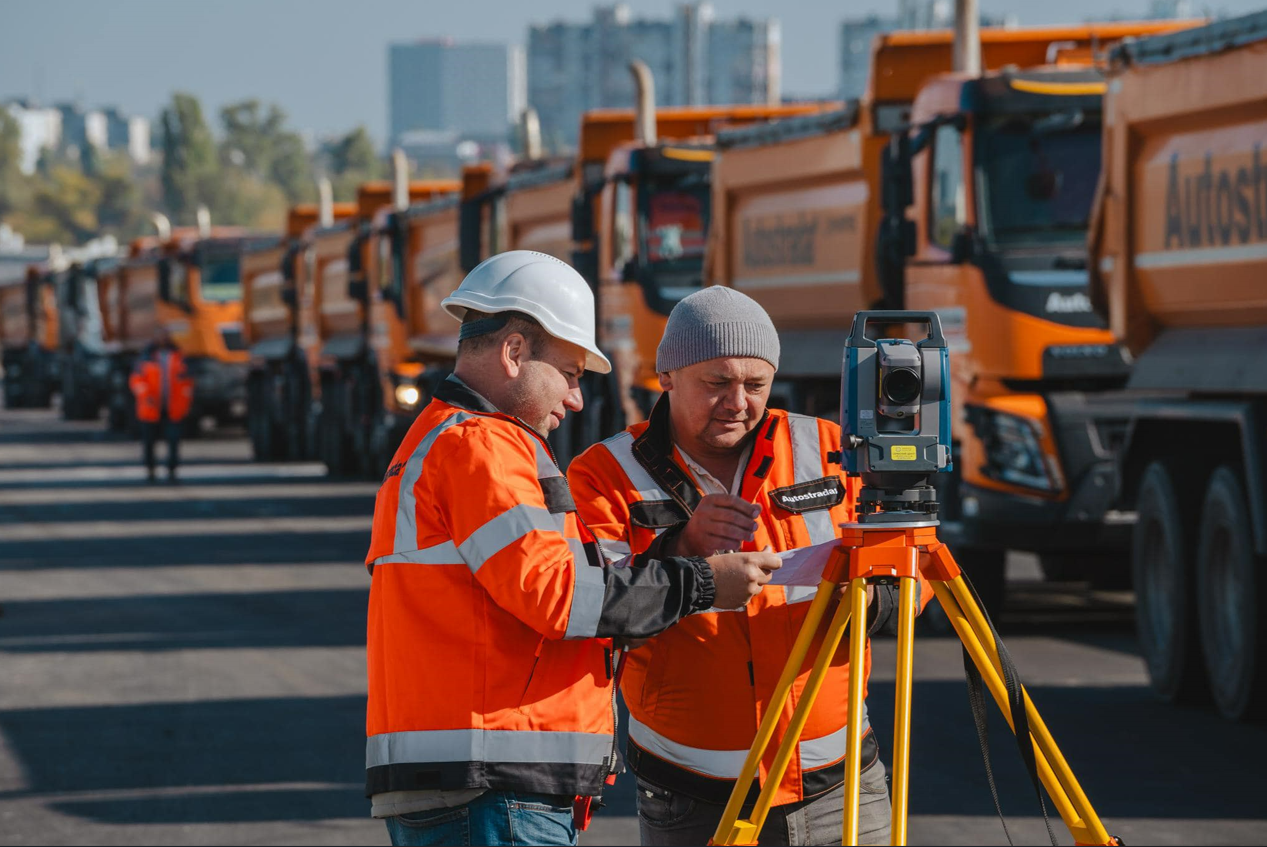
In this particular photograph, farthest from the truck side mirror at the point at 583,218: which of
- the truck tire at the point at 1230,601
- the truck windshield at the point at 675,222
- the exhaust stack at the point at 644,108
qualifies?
the truck tire at the point at 1230,601

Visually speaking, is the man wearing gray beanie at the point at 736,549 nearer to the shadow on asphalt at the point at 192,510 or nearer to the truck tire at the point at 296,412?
the shadow on asphalt at the point at 192,510

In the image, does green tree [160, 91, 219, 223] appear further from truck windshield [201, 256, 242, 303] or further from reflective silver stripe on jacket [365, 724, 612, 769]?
reflective silver stripe on jacket [365, 724, 612, 769]

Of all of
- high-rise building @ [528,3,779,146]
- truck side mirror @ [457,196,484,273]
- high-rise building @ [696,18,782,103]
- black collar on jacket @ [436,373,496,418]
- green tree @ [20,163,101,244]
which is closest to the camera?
black collar on jacket @ [436,373,496,418]

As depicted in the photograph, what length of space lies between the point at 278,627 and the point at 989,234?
192 inches

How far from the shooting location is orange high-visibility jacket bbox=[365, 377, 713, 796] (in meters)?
3.70

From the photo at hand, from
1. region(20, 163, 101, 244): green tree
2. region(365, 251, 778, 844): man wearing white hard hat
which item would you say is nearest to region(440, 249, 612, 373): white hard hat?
region(365, 251, 778, 844): man wearing white hard hat

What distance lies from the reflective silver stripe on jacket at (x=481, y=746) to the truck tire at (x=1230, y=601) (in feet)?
19.5

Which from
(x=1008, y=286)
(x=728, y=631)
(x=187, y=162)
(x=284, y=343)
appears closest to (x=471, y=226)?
(x=1008, y=286)

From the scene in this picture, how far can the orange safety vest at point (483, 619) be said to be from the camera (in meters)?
3.70

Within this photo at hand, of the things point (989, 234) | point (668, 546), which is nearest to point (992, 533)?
point (989, 234)

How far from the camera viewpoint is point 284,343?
3350cm

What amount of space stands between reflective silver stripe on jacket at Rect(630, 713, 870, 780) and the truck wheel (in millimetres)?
5903

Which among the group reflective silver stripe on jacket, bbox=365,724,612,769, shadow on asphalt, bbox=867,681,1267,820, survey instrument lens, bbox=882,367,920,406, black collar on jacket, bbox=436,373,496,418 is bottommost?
shadow on asphalt, bbox=867,681,1267,820

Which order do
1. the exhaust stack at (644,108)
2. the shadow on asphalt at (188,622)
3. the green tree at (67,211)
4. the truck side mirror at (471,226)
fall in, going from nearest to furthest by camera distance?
the shadow on asphalt at (188,622) → the exhaust stack at (644,108) → the truck side mirror at (471,226) → the green tree at (67,211)
